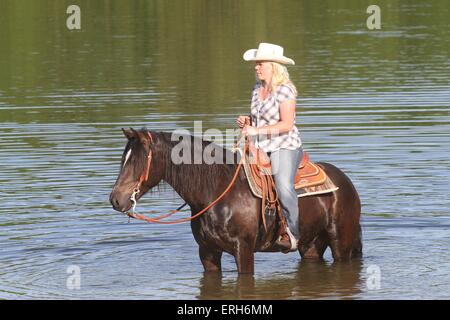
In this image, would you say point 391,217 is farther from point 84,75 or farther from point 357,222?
point 84,75

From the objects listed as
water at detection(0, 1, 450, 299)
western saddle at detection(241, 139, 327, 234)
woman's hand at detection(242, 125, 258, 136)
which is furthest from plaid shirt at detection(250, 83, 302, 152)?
water at detection(0, 1, 450, 299)

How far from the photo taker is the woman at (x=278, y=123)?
12.7 m

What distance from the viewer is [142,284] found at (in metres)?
14.0

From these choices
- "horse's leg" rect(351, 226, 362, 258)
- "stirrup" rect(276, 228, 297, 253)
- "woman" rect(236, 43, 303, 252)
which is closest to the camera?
"woman" rect(236, 43, 303, 252)

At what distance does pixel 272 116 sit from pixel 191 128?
507 inches

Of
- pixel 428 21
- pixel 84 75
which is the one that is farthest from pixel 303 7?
pixel 84 75

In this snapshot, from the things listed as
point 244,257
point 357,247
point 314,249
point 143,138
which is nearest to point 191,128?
point 314,249

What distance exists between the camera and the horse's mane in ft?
41.2

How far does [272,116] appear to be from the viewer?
506 inches

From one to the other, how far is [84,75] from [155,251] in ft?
70.5

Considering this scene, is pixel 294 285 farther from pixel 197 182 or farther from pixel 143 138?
pixel 143 138

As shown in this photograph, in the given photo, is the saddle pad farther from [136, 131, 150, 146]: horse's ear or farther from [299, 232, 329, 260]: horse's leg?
[136, 131, 150, 146]: horse's ear

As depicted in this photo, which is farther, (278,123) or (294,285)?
(294,285)

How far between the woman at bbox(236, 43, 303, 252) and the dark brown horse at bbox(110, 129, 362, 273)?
11.4 inches
